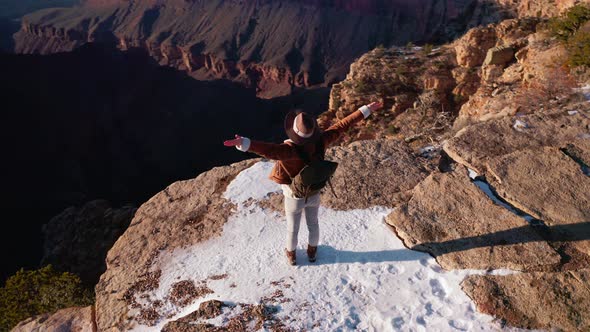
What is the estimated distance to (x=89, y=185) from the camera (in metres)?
28.6

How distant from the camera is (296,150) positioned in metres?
3.60

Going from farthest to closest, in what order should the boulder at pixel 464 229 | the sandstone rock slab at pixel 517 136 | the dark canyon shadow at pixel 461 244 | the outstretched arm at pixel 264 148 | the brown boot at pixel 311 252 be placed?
the sandstone rock slab at pixel 517 136 < the brown boot at pixel 311 252 < the dark canyon shadow at pixel 461 244 < the boulder at pixel 464 229 < the outstretched arm at pixel 264 148

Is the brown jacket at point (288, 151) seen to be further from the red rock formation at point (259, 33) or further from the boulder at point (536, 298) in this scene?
the red rock formation at point (259, 33)

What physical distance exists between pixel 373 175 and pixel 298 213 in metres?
2.18

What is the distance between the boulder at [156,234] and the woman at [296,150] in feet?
5.42

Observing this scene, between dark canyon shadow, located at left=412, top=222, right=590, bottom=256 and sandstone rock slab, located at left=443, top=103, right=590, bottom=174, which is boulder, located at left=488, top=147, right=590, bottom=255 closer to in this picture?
dark canyon shadow, located at left=412, top=222, right=590, bottom=256

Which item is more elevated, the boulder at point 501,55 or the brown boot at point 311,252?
the boulder at point 501,55

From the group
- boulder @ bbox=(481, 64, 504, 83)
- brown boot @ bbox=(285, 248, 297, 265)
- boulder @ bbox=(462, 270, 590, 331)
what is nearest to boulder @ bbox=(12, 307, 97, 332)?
brown boot @ bbox=(285, 248, 297, 265)

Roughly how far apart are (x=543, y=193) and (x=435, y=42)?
22.2 m

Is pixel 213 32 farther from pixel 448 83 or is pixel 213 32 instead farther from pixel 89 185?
pixel 448 83

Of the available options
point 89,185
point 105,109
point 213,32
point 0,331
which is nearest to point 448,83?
point 0,331

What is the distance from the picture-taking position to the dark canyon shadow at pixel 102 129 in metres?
26.2

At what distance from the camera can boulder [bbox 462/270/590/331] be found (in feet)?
11.5

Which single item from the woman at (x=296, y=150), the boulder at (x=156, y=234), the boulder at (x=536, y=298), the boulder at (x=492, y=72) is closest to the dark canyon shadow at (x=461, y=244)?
the woman at (x=296, y=150)
